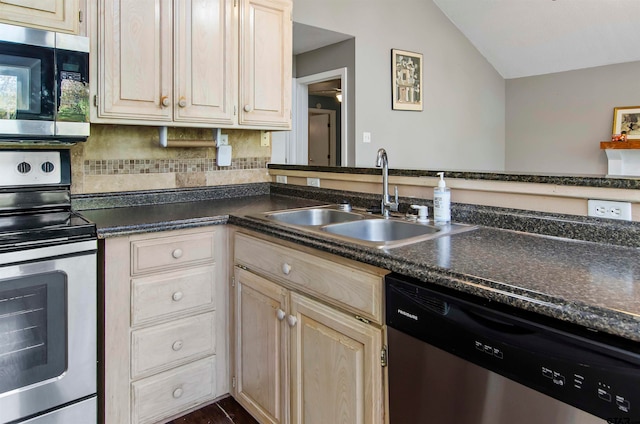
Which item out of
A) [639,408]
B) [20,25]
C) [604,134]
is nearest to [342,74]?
[20,25]

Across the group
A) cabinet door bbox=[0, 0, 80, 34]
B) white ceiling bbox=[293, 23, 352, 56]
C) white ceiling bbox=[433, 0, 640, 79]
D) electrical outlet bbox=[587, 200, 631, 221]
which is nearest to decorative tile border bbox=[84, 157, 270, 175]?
cabinet door bbox=[0, 0, 80, 34]

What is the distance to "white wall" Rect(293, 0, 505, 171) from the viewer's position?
3955mm

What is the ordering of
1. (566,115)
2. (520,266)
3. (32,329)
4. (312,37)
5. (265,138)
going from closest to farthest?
(520,266)
(32,329)
(265,138)
(312,37)
(566,115)

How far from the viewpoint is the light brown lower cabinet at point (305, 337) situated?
1.22m

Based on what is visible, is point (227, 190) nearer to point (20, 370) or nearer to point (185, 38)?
point (185, 38)

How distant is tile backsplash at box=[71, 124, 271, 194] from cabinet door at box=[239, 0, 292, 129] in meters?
0.32

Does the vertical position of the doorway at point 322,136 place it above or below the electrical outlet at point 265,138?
above

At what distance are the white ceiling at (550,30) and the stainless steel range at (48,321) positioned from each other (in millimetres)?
4499

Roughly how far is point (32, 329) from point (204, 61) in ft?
4.50

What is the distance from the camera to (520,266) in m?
1.05

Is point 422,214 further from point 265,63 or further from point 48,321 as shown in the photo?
point 48,321

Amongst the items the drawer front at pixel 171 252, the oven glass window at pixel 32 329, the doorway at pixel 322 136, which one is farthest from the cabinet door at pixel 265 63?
the doorway at pixel 322 136

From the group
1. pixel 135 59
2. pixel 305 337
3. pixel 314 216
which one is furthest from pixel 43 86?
pixel 305 337

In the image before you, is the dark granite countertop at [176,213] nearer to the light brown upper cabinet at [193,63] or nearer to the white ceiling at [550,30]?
the light brown upper cabinet at [193,63]
